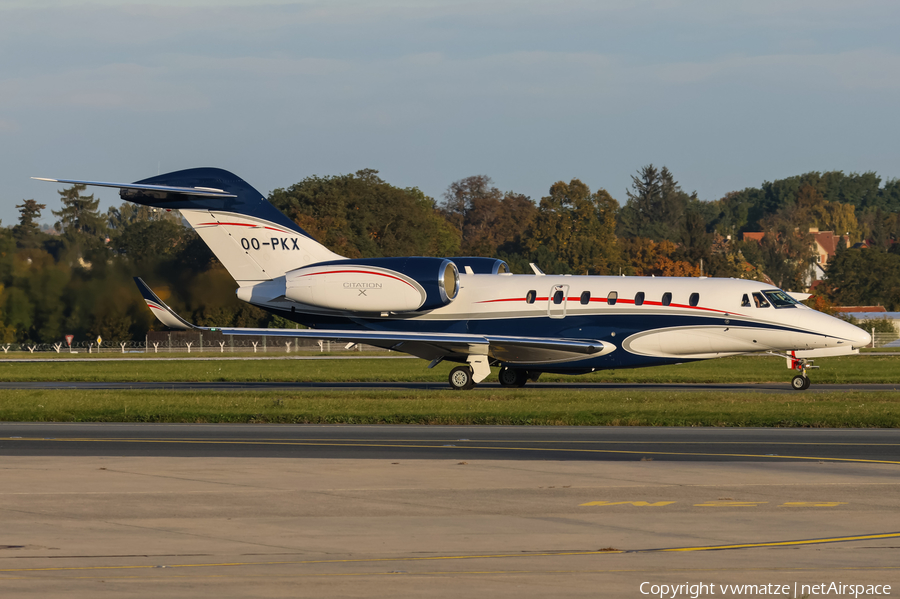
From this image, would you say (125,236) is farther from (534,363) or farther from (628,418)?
(628,418)

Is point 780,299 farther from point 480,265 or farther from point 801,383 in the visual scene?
point 480,265

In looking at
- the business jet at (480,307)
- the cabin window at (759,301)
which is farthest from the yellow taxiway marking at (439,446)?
the cabin window at (759,301)

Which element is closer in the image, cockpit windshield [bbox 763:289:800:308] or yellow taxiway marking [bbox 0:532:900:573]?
yellow taxiway marking [bbox 0:532:900:573]

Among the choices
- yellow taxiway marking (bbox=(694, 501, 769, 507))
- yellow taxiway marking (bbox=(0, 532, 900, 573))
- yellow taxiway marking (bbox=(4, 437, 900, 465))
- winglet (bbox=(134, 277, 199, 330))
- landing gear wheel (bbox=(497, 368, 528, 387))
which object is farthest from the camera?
landing gear wheel (bbox=(497, 368, 528, 387))

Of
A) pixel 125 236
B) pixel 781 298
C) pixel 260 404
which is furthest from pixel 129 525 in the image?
pixel 125 236

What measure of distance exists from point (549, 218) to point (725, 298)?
105m

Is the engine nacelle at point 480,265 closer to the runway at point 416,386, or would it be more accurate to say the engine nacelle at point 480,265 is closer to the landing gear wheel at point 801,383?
the runway at point 416,386

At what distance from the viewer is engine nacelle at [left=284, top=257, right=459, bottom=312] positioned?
104 feet

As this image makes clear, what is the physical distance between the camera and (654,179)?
196 meters

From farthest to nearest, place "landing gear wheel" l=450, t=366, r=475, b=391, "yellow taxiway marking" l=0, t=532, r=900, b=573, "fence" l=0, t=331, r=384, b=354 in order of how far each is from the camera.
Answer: "fence" l=0, t=331, r=384, b=354 → "landing gear wheel" l=450, t=366, r=475, b=391 → "yellow taxiway marking" l=0, t=532, r=900, b=573

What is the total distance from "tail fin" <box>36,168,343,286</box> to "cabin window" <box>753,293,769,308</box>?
13.2m

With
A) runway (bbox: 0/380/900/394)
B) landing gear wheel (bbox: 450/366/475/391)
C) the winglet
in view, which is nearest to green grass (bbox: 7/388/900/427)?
the winglet

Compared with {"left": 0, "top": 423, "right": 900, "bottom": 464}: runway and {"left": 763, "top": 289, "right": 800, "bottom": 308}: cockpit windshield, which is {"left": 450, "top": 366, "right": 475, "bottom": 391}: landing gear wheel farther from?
{"left": 0, "top": 423, "right": 900, "bottom": 464}: runway

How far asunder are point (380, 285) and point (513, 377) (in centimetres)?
526
